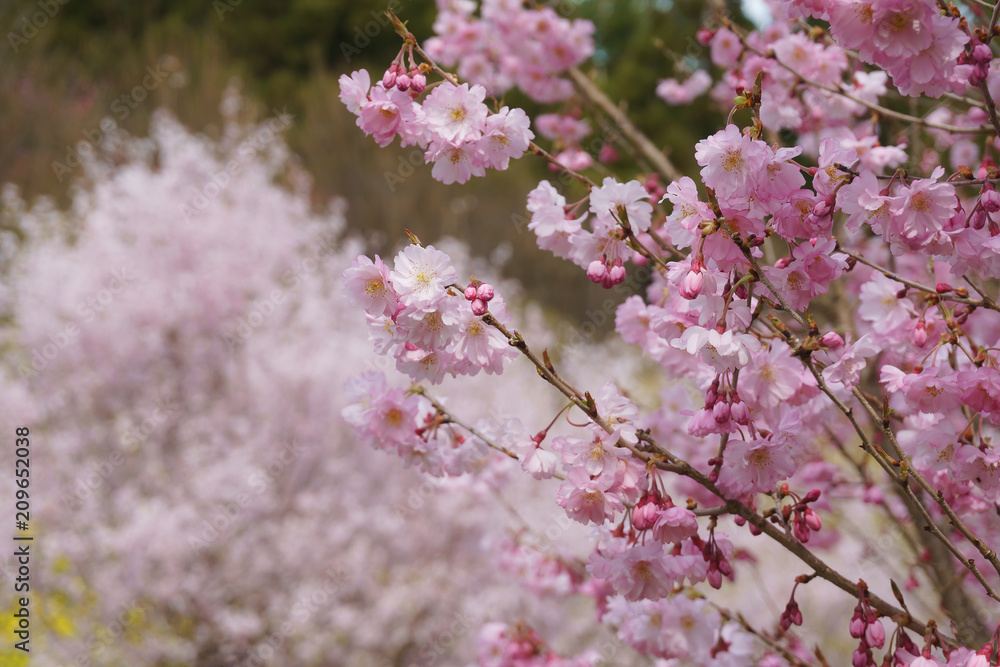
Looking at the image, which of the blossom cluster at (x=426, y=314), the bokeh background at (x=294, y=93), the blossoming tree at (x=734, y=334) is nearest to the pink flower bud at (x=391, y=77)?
the blossoming tree at (x=734, y=334)

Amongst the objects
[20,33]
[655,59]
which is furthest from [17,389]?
[655,59]

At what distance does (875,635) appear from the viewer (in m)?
1.12

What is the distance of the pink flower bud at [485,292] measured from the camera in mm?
1097

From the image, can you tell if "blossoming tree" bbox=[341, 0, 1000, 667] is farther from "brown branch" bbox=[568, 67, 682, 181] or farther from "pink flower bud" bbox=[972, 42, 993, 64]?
"brown branch" bbox=[568, 67, 682, 181]

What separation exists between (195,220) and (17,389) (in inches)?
65.7

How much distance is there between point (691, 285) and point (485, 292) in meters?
0.31

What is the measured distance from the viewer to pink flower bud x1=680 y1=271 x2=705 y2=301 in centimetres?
99

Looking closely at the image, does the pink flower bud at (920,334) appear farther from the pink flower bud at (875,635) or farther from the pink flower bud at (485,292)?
the pink flower bud at (485,292)

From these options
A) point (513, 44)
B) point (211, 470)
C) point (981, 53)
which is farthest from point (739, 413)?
point (211, 470)

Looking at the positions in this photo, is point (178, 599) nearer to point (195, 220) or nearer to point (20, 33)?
point (195, 220)

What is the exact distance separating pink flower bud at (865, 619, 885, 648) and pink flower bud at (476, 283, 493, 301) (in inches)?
31.8

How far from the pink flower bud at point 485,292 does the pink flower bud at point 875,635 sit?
807mm

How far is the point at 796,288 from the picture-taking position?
1.21m

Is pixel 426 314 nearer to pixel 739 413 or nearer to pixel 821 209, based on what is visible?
pixel 739 413
